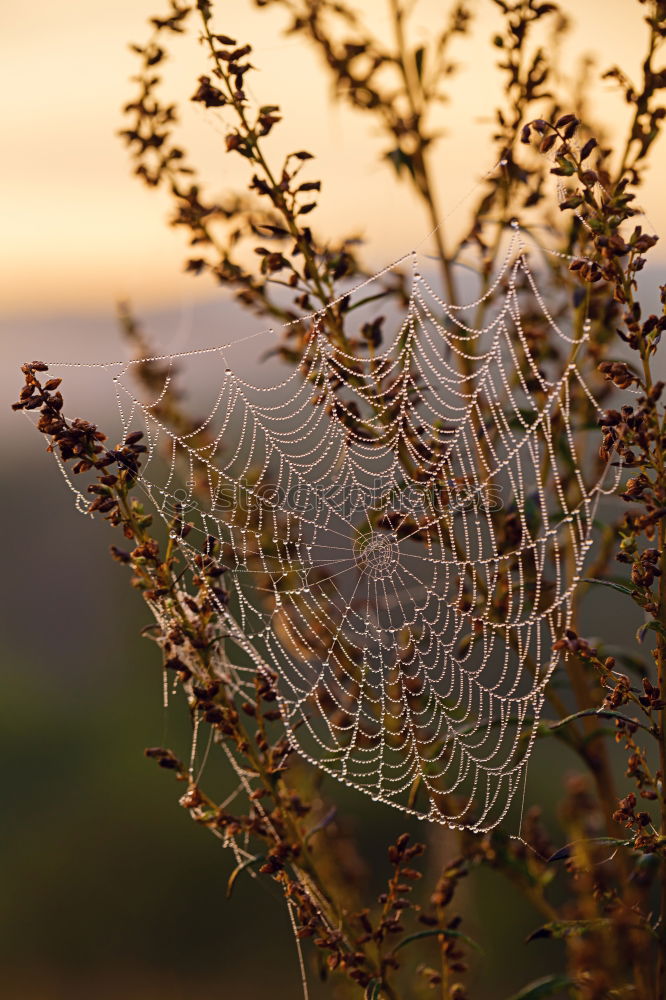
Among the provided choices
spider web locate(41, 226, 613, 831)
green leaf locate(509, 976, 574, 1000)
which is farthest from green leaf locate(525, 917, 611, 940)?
spider web locate(41, 226, 613, 831)

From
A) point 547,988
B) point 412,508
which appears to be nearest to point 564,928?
point 547,988

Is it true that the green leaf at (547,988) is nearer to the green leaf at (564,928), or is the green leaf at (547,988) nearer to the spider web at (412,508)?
the green leaf at (564,928)

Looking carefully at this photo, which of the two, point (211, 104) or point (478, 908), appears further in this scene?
point (478, 908)

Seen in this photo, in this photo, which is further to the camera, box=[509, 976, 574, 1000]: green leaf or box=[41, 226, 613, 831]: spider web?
box=[41, 226, 613, 831]: spider web

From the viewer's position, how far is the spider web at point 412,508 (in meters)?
2.64

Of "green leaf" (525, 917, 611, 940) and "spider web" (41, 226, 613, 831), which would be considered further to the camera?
"spider web" (41, 226, 613, 831)

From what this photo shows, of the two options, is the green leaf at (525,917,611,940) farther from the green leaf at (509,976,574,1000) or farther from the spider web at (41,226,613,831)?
the spider web at (41,226,613,831)

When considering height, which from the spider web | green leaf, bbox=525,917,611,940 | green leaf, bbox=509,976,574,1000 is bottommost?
green leaf, bbox=509,976,574,1000

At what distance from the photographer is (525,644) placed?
2754mm

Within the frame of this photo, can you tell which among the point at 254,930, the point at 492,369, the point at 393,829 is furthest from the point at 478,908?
the point at 492,369

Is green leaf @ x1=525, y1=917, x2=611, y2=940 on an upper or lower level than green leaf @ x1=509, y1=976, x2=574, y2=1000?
upper

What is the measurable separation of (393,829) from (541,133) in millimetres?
5880

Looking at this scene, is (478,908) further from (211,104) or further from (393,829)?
(211,104)

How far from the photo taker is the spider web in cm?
264
